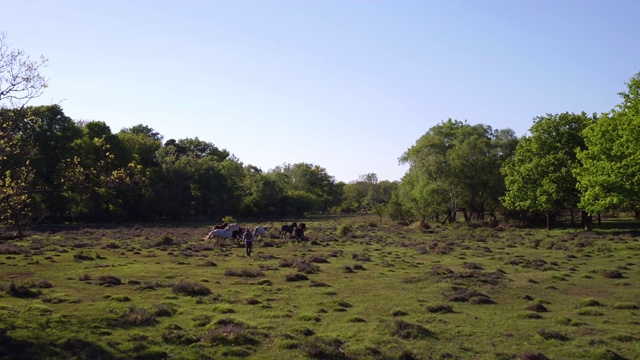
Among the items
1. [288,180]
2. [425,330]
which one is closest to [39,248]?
[425,330]

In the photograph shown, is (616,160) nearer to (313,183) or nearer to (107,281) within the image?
(107,281)

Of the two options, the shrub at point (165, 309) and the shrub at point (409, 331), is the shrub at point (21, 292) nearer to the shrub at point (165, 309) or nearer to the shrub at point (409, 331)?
the shrub at point (165, 309)

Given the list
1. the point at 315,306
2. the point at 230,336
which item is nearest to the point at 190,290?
the point at 315,306

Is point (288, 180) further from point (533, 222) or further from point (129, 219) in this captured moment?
point (533, 222)

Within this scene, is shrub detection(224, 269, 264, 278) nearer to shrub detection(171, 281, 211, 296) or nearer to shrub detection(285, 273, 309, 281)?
shrub detection(285, 273, 309, 281)

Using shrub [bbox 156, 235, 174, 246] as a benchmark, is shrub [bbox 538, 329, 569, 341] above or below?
below

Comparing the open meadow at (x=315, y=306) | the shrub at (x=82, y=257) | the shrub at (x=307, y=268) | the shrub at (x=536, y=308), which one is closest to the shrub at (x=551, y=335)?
the open meadow at (x=315, y=306)

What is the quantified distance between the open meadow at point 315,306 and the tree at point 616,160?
767cm

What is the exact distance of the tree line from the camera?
4088 cm

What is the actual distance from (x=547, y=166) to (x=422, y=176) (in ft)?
66.5

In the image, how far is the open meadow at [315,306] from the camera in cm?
1393

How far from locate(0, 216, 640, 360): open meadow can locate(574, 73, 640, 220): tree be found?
767 centimetres

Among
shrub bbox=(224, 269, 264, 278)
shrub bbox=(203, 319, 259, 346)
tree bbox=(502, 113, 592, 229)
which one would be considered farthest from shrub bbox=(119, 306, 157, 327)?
tree bbox=(502, 113, 592, 229)

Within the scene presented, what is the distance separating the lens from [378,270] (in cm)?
3041
